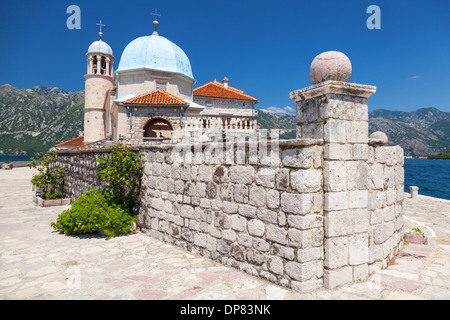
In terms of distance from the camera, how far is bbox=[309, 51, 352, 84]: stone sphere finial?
364cm

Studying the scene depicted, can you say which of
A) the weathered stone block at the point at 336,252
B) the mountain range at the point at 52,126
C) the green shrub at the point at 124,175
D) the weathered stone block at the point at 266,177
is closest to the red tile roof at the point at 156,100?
the green shrub at the point at 124,175

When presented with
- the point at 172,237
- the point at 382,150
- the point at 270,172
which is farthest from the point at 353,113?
the point at 172,237

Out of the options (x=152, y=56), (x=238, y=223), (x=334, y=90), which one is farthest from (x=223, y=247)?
(x=152, y=56)

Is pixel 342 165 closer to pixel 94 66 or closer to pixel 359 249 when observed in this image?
pixel 359 249

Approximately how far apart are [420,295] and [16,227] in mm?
8595

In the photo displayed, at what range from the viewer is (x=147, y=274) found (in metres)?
4.12

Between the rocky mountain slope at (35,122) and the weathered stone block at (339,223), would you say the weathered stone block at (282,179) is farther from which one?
the rocky mountain slope at (35,122)

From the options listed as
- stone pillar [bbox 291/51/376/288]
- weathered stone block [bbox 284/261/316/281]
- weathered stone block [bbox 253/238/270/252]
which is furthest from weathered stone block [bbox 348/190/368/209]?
weathered stone block [bbox 253/238/270/252]

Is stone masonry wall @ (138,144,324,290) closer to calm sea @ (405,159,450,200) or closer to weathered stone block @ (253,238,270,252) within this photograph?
weathered stone block @ (253,238,270,252)

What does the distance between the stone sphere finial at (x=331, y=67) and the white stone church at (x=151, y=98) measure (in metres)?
6.20

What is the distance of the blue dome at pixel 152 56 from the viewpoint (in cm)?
2097

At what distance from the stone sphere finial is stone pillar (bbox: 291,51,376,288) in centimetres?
1

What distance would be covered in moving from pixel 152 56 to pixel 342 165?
2057 centimetres

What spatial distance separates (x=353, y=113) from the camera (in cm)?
377
